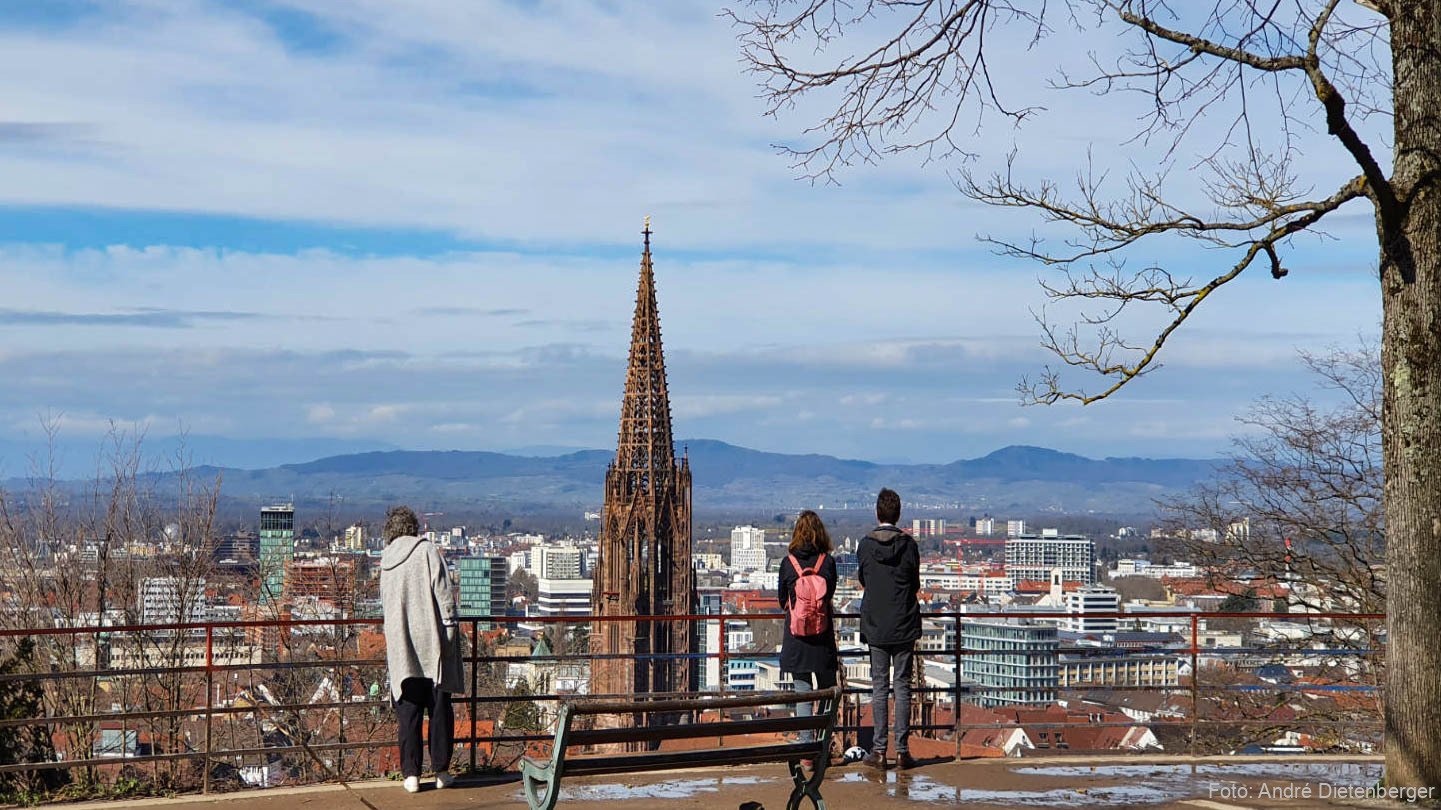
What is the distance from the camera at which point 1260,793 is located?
9461mm

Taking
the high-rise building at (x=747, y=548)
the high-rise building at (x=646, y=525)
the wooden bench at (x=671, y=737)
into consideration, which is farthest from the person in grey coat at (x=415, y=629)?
the high-rise building at (x=747, y=548)

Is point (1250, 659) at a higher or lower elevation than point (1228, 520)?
lower

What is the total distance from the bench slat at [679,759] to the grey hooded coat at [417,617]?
1670 millimetres

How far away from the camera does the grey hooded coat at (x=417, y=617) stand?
877cm

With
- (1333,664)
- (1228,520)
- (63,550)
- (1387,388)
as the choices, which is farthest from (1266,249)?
(63,550)

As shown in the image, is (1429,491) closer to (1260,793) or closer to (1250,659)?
(1260,793)

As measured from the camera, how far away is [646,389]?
8319cm

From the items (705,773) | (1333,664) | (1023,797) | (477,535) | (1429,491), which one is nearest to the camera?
(1429,491)

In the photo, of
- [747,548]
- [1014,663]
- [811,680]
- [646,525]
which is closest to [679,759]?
[811,680]

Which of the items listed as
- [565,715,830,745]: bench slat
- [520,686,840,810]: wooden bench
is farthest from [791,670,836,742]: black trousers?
[565,715,830,745]: bench slat

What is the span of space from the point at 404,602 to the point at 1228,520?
17586 millimetres

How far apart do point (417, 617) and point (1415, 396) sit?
19.5ft

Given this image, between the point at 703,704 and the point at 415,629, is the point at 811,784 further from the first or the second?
→ the point at 415,629

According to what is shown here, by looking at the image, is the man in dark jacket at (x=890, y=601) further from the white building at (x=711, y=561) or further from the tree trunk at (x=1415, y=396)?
the white building at (x=711, y=561)
